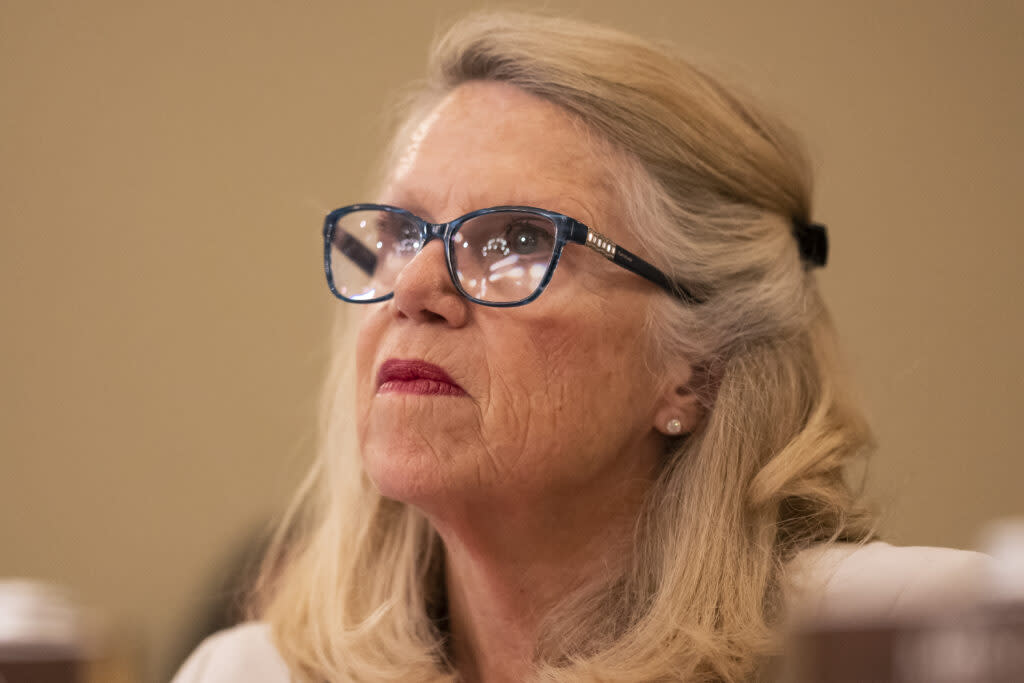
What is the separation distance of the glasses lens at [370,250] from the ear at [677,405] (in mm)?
415

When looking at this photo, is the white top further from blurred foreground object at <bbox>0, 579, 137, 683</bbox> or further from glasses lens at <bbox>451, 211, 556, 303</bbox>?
blurred foreground object at <bbox>0, 579, 137, 683</bbox>

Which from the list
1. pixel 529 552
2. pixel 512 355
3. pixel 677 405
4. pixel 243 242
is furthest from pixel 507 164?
pixel 243 242

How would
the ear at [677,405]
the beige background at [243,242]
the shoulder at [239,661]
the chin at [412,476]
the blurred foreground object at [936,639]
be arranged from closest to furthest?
1. the blurred foreground object at [936,639]
2. the chin at [412,476]
3. the ear at [677,405]
4. the shoulder at [239,661]
5. the beige background at [243,242]

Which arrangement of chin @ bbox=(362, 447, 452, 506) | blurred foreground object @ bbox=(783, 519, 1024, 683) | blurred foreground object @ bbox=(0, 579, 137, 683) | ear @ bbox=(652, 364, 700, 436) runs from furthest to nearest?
1. ear @ bbox=(652, 364, 700, 436)
2. chin @ bbox=(362, 447, 452, 506)
3. blurred foreground object @ bbox=(0, 579, 137, 683)
4. blurred foreground object @ bbox=(783, 519, 1024, 683)

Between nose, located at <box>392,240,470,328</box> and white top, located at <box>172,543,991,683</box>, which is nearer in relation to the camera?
white top, located at <box>172,543,991,683</box>

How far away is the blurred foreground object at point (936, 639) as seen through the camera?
1.74ft

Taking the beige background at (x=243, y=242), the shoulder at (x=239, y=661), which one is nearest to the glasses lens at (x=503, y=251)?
the shoulder at (x=239, y=661)

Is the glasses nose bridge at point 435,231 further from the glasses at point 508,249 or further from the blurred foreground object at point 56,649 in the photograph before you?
the blurred foreground object at point 56,649

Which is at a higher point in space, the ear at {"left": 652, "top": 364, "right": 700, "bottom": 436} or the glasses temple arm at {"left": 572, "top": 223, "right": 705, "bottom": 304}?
the glasses temple arm at {"left": 572, "top": 223, "right": 705, "bottom": 304}

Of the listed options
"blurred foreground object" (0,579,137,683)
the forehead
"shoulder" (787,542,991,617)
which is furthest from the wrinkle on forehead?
"blurred foreground object" (0,579,137,683)

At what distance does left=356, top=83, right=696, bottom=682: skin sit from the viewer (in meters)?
1.43

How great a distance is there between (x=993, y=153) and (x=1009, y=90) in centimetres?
14

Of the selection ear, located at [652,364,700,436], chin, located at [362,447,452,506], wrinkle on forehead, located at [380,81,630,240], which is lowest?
chin, located at [362,447,452,506]

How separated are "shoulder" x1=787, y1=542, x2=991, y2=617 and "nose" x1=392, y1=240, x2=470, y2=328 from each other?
22.0 inches
